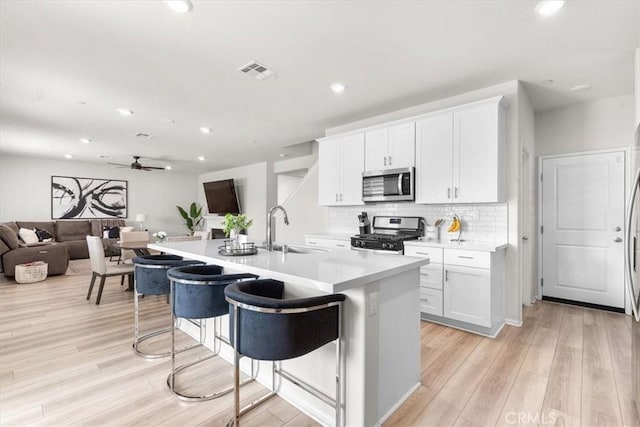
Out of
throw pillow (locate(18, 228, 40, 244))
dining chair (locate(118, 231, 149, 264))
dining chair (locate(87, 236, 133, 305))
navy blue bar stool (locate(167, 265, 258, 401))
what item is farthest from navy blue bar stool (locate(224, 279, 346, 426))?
throw pillow (locate(18, 228, 40, 244))

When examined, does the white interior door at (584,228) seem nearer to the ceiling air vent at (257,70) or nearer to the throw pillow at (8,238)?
the ceiling air vent at (257,70)

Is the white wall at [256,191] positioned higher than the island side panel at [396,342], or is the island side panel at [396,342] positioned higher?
the white wall at [256,191]

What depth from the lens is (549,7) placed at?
2.04 m

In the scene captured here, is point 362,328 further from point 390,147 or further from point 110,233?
point 110,233

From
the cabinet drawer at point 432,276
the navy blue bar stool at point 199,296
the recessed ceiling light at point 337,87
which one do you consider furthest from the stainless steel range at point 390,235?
the navy blue bar stool at point 199,296

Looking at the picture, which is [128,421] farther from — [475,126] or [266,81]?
[475,126]

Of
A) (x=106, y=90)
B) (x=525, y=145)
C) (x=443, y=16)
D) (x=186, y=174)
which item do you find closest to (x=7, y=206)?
(x=186, y=174)

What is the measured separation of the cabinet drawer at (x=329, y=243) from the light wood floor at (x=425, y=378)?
1473 mm

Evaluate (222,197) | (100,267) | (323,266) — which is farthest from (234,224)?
(222,197)

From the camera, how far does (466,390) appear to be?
2.10 meters

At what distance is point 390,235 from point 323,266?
2.26 m

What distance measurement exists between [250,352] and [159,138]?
550 centimetres

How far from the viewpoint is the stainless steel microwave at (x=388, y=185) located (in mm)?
3844

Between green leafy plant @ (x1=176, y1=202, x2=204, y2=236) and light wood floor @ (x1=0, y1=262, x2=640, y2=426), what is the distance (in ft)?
22.4
